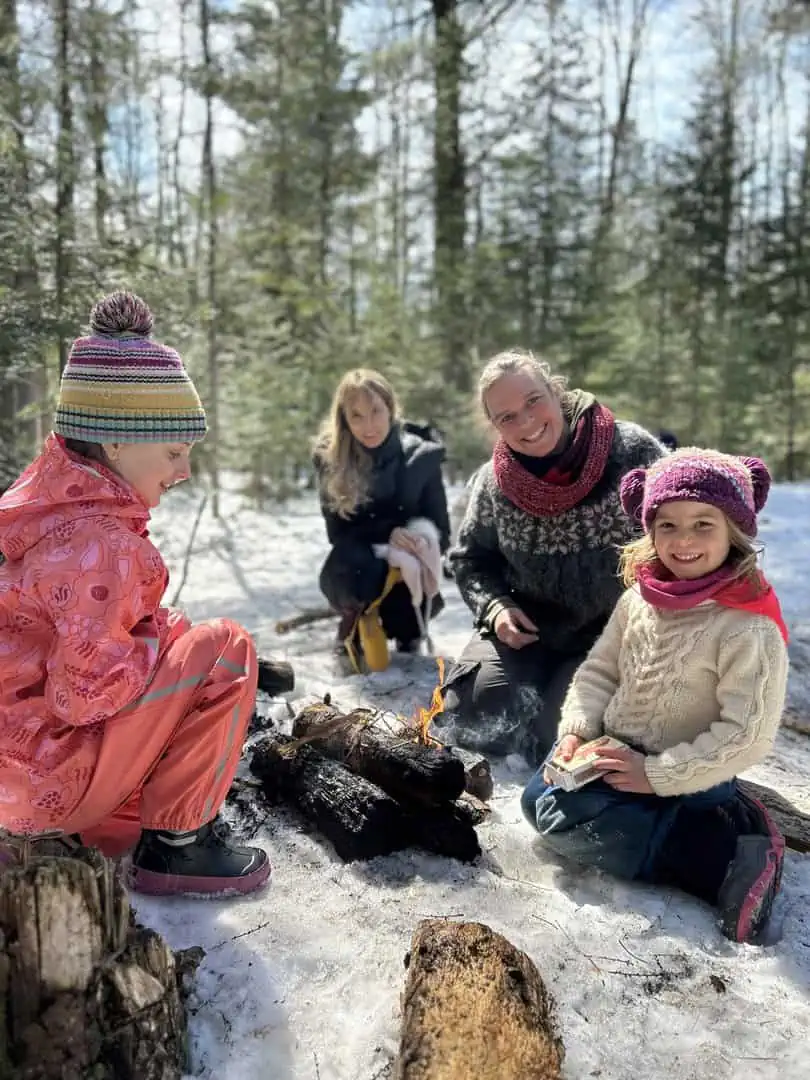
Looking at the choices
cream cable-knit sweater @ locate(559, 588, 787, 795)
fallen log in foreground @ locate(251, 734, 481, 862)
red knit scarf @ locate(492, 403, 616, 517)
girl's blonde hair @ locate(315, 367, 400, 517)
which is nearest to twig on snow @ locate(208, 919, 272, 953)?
fallen log in foreground @ locate(251, 734, 481, 862)

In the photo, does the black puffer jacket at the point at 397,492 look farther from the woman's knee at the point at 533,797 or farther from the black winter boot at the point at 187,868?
the black winter boot at the point at 187,868

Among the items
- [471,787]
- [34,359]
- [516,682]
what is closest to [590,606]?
[516,682]

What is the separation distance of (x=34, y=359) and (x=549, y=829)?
4063 millimetres

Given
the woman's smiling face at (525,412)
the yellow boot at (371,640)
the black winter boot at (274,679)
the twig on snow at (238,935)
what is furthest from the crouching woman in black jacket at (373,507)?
the twig on snow at (238,935)

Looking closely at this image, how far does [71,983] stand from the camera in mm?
1519

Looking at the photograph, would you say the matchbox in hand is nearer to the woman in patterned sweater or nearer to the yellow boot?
the woman in patterned sweater

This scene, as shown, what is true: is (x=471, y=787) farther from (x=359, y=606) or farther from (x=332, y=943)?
(x=359, y=606)

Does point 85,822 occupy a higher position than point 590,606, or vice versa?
point 590,606

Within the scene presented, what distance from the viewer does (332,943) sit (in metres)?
2.09

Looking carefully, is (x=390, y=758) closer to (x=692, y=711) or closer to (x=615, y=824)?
(x=615, y=824)

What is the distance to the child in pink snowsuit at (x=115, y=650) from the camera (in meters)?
1.91

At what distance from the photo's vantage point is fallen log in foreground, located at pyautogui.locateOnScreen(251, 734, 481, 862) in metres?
2.52

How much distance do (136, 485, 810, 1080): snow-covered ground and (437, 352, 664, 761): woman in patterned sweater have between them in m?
0.48

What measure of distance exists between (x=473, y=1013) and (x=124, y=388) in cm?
176
